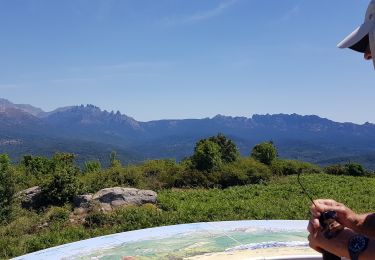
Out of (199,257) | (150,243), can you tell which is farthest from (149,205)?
(199,257)

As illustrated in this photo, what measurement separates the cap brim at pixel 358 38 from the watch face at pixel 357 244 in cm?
76

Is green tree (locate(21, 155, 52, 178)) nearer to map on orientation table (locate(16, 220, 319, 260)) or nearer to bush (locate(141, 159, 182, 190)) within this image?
bush (locate(141, 159, 182, 190))

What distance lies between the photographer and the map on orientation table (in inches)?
216

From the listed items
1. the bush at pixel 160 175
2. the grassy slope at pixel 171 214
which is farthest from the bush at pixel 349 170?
the bush at pixel 160 175

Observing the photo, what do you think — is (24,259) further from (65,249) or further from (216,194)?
(216,194)

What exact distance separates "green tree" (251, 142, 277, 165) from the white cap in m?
23.1

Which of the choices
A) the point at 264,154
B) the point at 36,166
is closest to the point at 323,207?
the point at 264,154

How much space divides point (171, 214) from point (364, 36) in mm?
9452

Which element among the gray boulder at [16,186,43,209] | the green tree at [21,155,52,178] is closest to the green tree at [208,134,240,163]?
the green tree at [21,155,52,178]

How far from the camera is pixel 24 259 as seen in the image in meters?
5.48

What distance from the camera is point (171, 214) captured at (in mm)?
10789

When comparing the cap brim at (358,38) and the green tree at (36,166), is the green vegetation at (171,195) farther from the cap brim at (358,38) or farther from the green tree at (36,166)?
the cap brim at (358,38)

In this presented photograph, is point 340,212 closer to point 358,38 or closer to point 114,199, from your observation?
point 358,38

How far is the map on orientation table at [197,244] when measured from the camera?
5477 mm
